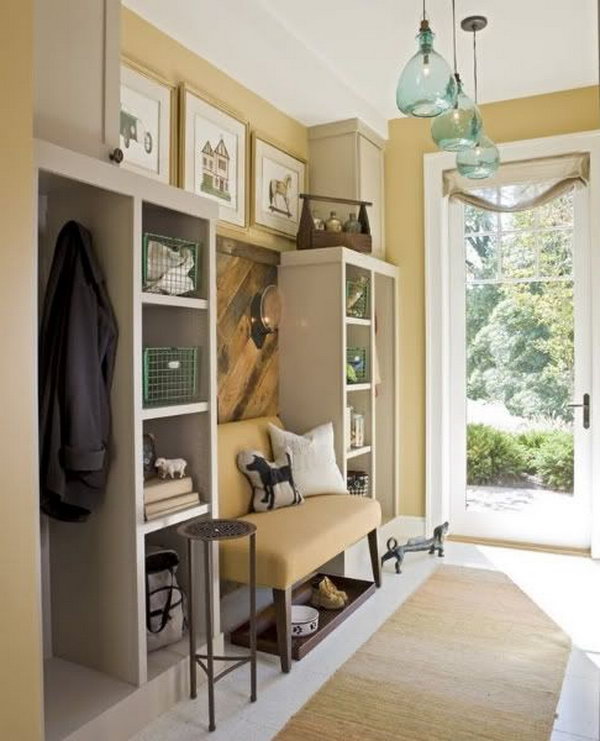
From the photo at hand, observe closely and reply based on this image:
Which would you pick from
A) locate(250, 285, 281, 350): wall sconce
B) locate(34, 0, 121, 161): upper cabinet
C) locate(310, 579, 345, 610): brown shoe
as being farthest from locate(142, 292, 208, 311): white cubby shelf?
locate(310, 579, 345, 610): brown shoe

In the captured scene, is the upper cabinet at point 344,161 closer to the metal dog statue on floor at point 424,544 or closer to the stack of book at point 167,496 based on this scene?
the metal dog statue on floor at point 424,544

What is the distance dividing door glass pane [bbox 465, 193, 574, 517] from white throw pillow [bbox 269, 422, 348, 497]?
1299mm

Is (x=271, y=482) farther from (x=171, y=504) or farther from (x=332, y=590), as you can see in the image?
(x=171, y=504)

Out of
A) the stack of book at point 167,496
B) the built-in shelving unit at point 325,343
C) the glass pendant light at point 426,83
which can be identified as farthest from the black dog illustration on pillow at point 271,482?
the glass pendant light at point 426,83

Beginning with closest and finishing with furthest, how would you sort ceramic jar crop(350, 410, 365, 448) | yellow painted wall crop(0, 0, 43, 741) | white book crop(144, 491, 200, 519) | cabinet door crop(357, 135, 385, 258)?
1. yellow painted wall crop(0, 0, 43, 741)
2. white book crop(144, 491, 200, 519)
3. ceramic jar crop(350, 410, 365, 448)
4. cabinet door crop(357, 135, 385, 258)

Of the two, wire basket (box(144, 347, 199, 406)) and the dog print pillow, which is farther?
the dog print pillow

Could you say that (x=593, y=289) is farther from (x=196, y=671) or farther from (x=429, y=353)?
(x=196, y=671)

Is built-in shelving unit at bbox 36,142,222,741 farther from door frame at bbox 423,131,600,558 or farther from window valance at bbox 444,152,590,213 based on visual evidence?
window valance at bbox 444,152,590,213

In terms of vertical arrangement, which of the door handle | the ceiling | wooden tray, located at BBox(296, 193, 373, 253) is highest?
the ceiling

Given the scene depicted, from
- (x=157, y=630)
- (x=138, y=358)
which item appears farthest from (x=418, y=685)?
(x=138, y=358)

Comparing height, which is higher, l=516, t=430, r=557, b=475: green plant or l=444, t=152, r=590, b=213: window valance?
l=444, t=152, r=590, b=213: window valance

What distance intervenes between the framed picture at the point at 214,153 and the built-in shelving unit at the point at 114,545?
813 millimetres

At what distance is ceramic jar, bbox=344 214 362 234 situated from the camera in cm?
383

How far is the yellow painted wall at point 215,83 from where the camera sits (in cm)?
278
